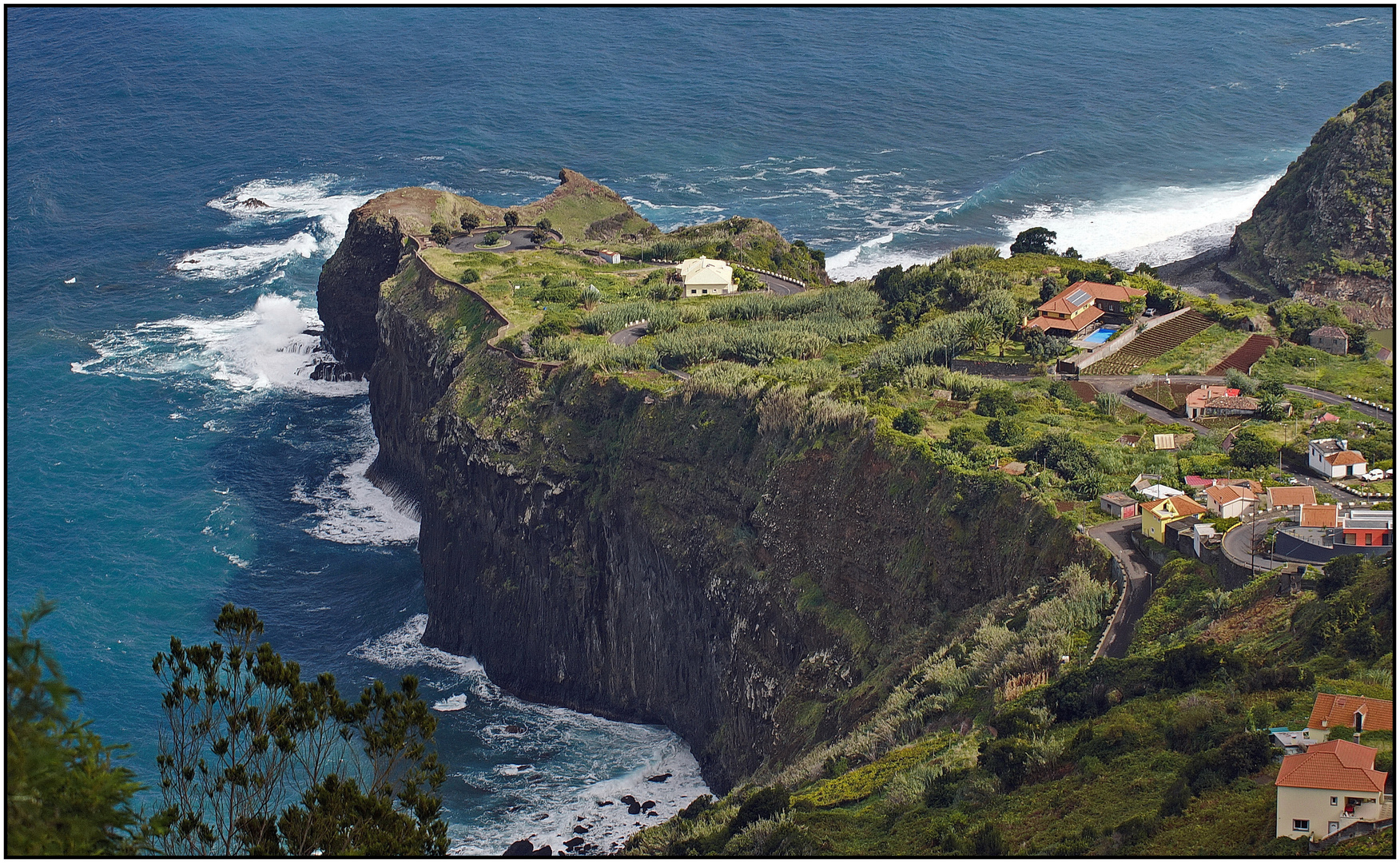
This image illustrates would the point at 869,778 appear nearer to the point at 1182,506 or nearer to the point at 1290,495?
the point at 1182,506

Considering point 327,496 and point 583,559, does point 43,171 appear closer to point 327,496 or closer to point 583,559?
point 327,496

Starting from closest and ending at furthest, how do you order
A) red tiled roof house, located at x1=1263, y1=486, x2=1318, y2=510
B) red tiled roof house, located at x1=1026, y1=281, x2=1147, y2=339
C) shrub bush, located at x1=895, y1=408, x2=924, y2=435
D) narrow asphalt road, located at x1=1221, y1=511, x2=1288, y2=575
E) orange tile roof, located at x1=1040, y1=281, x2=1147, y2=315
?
narrow asphalt road, located at x1=1221, y1=511, x2=1288, y2=575 < red tiled roof house, located at x1=1263, y1=486, x2=1318, y2=510 < shrub bush, located at x1=895, y1=408, x2=924, y2=435 < red tiled roof house, located at x1=1026, y1=281, x2=1147, y2=339 < orange tile roof, located at x1=1040, y1=281, x2=1147, y2=315

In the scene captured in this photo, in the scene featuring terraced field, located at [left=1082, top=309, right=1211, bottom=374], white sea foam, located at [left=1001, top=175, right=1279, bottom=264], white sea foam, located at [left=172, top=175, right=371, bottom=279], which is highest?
terraced field, located at [left=1082, top=309, right=1211, bottom=374]

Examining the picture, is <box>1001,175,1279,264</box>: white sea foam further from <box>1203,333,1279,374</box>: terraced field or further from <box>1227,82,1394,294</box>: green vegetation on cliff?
<box>1203,333,1279,374</box>: terraced field

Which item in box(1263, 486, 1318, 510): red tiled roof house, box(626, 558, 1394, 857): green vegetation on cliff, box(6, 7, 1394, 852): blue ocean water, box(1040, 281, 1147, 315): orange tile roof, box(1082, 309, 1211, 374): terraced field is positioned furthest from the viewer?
box(1040, 281, 1147, 315): orange tile roof

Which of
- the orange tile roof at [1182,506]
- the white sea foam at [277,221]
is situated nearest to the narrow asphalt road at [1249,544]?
the orange tile roof at [1182,506]

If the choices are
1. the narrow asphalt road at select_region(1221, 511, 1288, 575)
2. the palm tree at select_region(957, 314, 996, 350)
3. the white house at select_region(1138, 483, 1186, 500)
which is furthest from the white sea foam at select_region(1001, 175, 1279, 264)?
the narrow asphalt road at select_region(1221, 511, 1288, 575)

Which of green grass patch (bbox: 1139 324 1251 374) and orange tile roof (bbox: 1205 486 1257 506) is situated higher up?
orange tile roof (bbox: 1205 486 1257 506)

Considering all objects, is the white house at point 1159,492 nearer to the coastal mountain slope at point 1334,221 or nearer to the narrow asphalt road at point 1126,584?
the narrow asphalt road at point 1126,584
